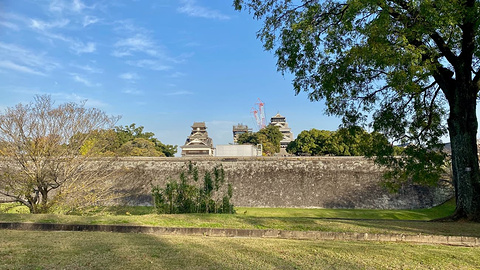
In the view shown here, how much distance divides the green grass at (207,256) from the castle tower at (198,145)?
192 feet

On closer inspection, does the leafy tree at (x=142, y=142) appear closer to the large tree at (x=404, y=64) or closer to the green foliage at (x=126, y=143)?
the green foliage at (x=126, y=143)

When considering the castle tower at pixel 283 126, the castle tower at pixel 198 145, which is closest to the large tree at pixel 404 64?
the castle tower at pixel 198 145

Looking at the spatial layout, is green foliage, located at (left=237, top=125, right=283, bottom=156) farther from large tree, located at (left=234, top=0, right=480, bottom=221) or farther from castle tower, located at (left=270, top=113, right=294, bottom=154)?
large tree, located at (left=234, top=0, right=480, bottom=221)

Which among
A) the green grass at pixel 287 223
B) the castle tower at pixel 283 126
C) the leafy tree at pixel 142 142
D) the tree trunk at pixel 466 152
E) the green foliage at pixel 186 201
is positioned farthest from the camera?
the castle tower at pixel 283 126

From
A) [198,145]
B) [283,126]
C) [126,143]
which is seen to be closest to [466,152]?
[126,143]

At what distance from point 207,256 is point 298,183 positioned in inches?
677

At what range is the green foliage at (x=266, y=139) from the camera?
60.5 meters

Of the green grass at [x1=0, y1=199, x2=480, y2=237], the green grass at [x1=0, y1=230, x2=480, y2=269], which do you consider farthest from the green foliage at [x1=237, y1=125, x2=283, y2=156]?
the green grass at [x1=0, y1=230, x2=480, y2=269]

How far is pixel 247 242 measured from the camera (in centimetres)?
609

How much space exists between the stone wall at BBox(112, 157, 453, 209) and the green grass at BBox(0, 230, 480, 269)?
14857 mm

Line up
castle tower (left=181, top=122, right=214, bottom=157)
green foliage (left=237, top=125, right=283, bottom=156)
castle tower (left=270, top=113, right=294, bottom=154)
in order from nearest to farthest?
green foliage (left=237, top=125, right=283, bottom=156)
castle tower (left=181, top=122, right=214, bottom=157)
castle tower (left=270, top=113, right=294, bottom=154)

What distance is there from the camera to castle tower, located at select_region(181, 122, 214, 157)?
6500 cm

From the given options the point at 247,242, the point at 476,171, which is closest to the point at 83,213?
the point at 247,242

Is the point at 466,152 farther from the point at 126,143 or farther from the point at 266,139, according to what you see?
the point at 266,139
